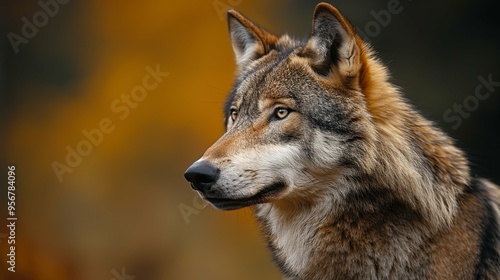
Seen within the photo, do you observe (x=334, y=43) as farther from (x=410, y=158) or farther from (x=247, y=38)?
(x=247, y=38)

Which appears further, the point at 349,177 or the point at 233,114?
the point at 233,114

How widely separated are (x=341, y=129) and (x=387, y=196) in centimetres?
42

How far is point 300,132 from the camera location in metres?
3.58

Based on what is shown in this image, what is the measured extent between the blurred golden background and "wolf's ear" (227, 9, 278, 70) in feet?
10.7

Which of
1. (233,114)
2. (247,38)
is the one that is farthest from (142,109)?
(233,114)

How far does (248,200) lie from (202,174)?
0.31 meters

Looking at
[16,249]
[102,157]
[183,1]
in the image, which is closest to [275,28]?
[183,1]

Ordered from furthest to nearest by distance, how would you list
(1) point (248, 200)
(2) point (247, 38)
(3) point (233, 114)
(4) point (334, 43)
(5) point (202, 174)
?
1. (2) point (247, 38)
2. (3) point (233, 114)
3. (4) point (334, 43)
4. (1) point (248, 200)
5. (5) point (202, 174)

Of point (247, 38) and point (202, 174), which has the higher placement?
point (247, 38)

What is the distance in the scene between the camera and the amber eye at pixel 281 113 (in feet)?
11.9

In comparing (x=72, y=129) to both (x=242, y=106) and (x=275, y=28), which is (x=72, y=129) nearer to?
(x=275, y=28)

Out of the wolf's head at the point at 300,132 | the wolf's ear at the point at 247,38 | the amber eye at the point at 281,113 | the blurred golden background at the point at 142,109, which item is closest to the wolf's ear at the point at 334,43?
the wolf's head at the point at 300,132

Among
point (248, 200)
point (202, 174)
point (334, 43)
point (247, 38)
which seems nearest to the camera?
point (202, 174)

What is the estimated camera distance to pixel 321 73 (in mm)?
3707
